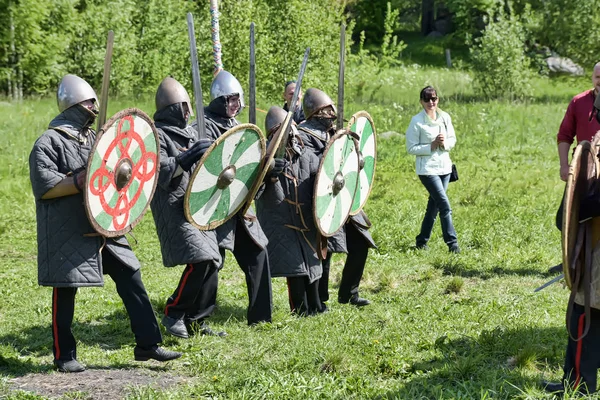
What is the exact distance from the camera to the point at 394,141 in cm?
1617

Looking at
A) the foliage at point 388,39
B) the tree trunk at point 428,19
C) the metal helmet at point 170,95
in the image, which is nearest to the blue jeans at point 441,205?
the metal helmet at point 170,95

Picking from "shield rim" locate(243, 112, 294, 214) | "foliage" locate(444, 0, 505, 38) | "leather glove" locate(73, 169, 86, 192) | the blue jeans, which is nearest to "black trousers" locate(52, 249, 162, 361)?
"leather glove" locate(73, 169, 86, 192)

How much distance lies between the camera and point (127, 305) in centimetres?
564

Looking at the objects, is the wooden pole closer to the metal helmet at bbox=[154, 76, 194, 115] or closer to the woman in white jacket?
the woman in white jacket

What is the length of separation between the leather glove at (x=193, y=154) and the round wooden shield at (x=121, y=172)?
214 millimetres

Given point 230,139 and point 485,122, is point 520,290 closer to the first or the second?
point 230,139

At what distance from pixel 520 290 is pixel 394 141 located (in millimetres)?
8539

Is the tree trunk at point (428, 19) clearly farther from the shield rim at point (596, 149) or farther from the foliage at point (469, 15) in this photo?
the shield rim at point (596, 149)

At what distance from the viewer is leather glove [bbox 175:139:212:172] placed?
18.9 feet

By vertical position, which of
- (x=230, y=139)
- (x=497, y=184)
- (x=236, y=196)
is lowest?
(x=497, y=184)

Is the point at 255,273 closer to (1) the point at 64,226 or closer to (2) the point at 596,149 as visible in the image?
(1) the point at 64,226

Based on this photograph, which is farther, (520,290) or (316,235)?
(520,290)

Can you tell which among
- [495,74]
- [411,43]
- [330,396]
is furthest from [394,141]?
[411,43]

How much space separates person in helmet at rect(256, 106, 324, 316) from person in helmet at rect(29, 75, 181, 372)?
1.48 metres
